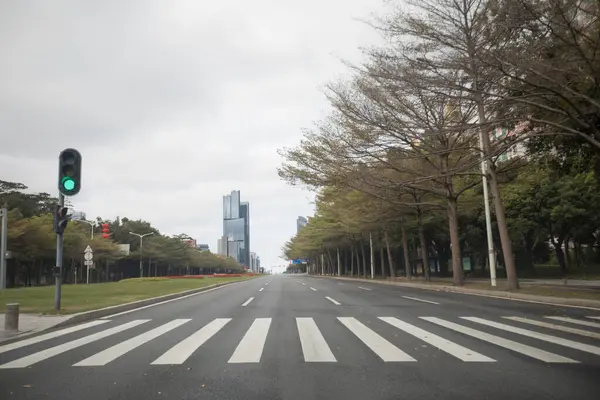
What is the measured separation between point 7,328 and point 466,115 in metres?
23.3

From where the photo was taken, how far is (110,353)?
26.1ft

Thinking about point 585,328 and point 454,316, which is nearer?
point 585,328

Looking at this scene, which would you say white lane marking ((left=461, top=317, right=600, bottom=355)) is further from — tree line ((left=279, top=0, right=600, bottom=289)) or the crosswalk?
tree line ((left=279, top=0, right=600, bottom=289))

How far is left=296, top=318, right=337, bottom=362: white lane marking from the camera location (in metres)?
7.42

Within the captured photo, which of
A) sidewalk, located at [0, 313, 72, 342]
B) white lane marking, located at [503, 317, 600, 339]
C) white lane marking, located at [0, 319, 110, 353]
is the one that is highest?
sidewalk, located at [0, 313, 72, 342]

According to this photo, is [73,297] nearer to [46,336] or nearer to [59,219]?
[59,219]

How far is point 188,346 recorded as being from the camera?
854cm

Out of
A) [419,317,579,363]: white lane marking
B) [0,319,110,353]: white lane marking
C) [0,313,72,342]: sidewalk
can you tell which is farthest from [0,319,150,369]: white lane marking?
[419,317,579,363]: white lane marking

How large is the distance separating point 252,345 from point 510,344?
461cm

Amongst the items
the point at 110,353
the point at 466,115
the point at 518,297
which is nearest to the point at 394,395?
the point at 110,353

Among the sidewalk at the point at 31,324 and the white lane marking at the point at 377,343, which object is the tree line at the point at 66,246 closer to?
the sidewalk at the point at 31,324

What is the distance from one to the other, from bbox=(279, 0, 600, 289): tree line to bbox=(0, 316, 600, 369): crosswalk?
7.63 metres

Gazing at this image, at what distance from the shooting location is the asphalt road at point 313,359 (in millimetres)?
5555

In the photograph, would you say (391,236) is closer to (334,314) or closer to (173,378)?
(334,314)
